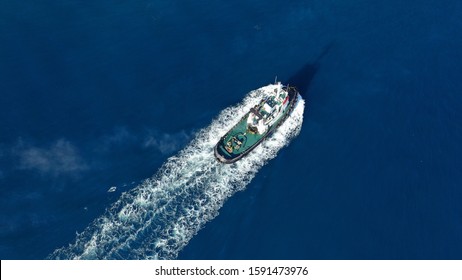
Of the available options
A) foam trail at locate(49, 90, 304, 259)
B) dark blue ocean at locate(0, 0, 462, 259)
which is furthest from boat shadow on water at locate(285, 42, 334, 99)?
foam trail at locate(49, 90, 304, 259)

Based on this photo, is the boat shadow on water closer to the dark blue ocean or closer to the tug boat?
the dark blue ocean

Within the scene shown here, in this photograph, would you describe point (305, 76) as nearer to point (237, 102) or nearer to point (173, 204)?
point (237, 102)

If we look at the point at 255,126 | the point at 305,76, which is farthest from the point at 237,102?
the point at 305,76

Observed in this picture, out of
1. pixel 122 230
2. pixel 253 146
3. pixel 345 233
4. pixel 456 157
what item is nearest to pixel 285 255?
pixel 345 233

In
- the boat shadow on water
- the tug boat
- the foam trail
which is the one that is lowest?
the foam trail

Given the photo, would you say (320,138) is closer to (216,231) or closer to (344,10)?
(216,231)

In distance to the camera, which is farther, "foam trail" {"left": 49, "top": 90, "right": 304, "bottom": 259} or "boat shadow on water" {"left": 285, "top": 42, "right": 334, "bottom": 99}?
"boat shadow on water" {"left": 285, "top": 42, "right": 334, "bottom": 99}

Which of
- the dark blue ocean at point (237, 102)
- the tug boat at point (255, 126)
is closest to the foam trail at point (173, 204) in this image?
the dark blue ocean at point (237, 102)
